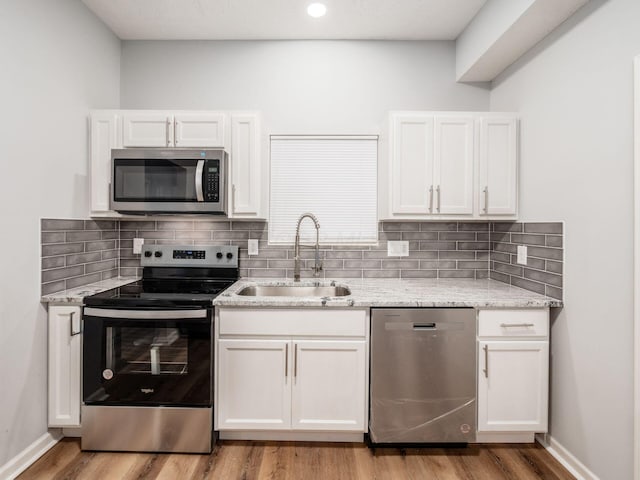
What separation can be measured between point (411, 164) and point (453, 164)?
285mm

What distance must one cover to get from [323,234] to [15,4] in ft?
7.18

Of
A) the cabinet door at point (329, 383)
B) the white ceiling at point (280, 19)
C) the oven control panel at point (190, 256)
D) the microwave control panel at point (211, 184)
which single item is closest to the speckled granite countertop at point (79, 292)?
the oven control panel at point (190, 256)

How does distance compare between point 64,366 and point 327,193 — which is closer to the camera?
point 64,366

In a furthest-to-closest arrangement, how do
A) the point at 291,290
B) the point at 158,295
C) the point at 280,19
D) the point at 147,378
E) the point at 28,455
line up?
the point at 291,290 → the point at 280,19 → the point at 158,295 → the point at 147,378 → the point at 28,455

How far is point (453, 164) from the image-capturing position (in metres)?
2.52

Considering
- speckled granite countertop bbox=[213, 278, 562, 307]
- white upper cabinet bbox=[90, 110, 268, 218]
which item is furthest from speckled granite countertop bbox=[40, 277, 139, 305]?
speckled granite countertop bbox=[213, 278, 562, 307]

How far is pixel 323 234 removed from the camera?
9.45ft

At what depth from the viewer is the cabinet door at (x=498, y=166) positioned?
2508 millimetres

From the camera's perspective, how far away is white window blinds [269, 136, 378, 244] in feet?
9.45

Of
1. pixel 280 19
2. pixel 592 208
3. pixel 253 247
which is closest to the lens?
pixel 592 208

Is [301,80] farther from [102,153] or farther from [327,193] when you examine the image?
[102,153]

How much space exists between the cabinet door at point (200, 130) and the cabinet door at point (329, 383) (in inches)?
57.7

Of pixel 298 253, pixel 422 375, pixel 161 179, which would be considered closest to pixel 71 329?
pixel 161 179

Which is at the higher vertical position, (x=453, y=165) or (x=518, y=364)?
(x=453, y=165)
